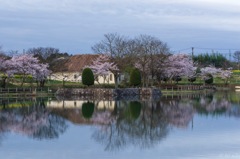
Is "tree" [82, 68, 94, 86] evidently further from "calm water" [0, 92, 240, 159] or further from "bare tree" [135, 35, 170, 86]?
"calm water" [0, 92, 240, 159]

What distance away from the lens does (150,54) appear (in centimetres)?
5869

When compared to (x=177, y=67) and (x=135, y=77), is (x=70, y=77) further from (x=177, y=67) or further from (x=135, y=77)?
(x=135, y=77)

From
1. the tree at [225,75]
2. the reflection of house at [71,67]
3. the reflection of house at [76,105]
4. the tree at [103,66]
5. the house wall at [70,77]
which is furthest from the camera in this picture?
the tree at [225,75]

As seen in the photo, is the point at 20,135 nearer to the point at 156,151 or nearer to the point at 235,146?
the point at 156,151

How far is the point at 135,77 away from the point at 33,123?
29.5m

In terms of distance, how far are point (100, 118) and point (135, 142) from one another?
9265 mm

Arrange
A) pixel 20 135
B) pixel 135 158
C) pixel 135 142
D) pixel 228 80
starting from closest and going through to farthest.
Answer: pixel 135 158 < pixel 135 142 < pixel 20 135 < pixel 228 80

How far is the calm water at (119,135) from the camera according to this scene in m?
15.0

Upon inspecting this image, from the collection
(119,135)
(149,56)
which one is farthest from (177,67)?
(119,135)

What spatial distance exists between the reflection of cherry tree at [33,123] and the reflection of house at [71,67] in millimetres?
40409

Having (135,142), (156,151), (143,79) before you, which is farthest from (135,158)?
(143,79)

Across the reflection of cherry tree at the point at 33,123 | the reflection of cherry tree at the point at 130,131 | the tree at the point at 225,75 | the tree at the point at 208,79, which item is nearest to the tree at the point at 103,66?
the tree at the point at 208,79

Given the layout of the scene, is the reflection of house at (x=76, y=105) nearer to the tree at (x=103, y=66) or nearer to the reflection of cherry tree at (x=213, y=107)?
the reflection of cherry tree at (x=213, y=107)

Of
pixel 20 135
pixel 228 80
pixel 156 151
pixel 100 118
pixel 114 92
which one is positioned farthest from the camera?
pixel 228 80
